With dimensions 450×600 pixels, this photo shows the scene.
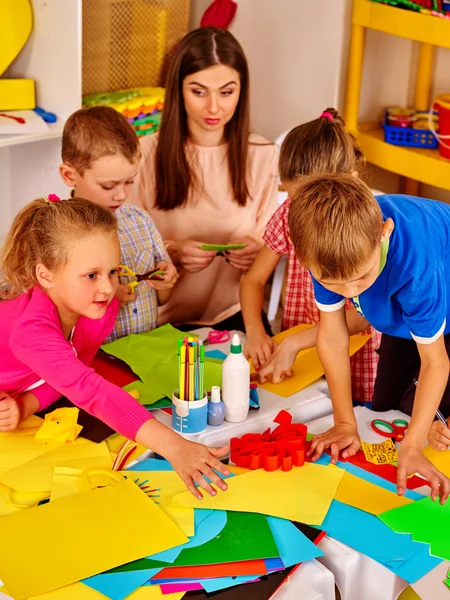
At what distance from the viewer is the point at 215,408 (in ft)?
5.10

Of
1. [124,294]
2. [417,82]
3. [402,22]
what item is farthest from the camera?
[417,82]

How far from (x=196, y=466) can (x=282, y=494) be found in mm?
156

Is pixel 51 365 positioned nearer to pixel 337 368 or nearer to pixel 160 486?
pixel 160 486

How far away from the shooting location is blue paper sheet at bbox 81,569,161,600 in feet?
3.68

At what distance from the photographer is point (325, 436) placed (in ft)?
4.92

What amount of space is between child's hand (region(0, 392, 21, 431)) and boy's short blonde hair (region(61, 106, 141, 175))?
0.58 metres

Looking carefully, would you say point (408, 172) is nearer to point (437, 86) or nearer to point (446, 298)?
point (437, 86)

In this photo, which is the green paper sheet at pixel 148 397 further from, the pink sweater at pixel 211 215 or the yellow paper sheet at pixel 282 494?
the pink sweater at pixel 211 215

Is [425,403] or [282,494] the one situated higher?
[425,403]

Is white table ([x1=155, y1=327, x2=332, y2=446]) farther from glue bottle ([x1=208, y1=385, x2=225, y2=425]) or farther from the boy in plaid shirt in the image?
the boy in plaid shirt

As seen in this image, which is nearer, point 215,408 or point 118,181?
point 215,408

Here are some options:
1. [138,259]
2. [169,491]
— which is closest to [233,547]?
[169,491]

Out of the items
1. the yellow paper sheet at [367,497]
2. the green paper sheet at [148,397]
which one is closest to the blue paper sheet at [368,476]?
the yellow paper sheet at [367,497]

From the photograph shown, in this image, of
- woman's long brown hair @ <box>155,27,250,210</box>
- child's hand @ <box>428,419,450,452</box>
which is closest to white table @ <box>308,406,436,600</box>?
child's hand @ <box>428,419,450,452</box>
